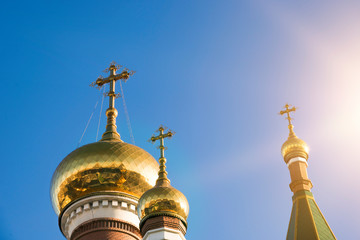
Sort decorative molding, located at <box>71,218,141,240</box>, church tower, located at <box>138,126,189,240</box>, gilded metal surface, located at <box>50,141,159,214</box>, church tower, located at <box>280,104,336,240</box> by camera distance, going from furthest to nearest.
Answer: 1. gilded metal surface, located at <box>50,141,159,214</box>
2. decorative molding, located at <box>71,218,141,240</box>
3. church tower, located at <box>280,104,336,240</box>
4. church tower, located at <box>138,126,189,240</box>

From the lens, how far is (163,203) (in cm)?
1817

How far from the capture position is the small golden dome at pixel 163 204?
1812 centimetres

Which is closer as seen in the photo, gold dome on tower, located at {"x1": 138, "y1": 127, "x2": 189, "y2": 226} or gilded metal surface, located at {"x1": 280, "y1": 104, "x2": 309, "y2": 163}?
gold dome on tower, located at {"x1": 138, "y1": 127, "x2": 189, "y2": 226}

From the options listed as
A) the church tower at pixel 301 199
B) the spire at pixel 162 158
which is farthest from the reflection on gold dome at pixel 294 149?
the spire at pixel 162 158

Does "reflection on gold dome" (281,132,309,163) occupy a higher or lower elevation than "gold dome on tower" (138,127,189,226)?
higher

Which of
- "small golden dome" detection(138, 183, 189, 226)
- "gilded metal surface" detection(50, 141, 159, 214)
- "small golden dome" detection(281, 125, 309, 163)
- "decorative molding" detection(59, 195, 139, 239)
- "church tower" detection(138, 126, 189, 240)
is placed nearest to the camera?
"church tower" detection(138, 126, 189, 240)

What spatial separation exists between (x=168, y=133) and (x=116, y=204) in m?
2.24

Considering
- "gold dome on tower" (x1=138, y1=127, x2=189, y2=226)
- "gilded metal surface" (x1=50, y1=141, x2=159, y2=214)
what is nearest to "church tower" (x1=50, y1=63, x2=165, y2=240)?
"gilded metal surface" (x1=50, y1=141, x2=159, y2=214)

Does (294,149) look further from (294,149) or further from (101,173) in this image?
(101,173)

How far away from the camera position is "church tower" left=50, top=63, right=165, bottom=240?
19.8 metres

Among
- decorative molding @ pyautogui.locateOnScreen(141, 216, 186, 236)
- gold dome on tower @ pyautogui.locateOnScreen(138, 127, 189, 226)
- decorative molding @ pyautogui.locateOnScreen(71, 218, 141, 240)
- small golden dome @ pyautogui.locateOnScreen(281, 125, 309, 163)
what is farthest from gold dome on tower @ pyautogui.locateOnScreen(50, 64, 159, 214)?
small golden dome @ pyautogui.locateOnScreen(281, 125, 309, 163)

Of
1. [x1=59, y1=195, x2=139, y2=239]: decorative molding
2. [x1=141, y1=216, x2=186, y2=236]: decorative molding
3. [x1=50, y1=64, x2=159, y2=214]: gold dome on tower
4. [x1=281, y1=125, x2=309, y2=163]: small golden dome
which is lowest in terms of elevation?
[x1=141, y1=216, x2=186, y2=236]: decorative molding

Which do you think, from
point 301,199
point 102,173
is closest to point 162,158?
point 102,173

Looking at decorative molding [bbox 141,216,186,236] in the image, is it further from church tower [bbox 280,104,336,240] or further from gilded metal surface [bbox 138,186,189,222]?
church tower [bbox 280,104,336,240]
